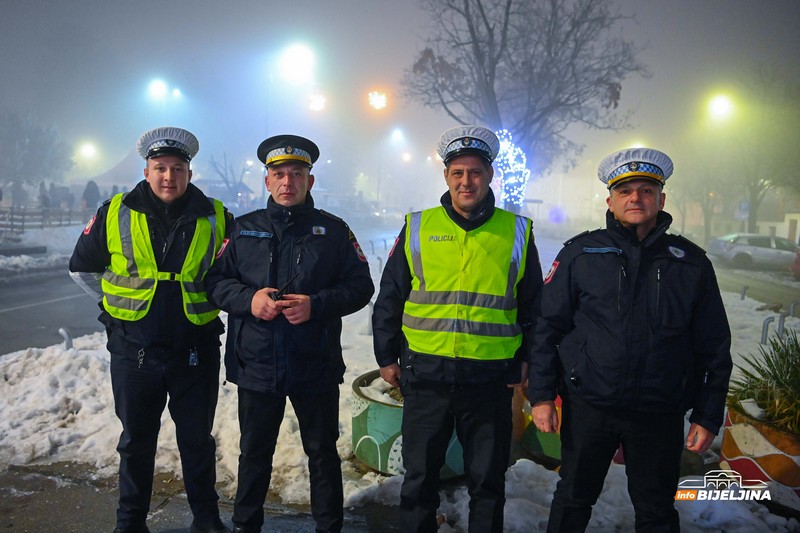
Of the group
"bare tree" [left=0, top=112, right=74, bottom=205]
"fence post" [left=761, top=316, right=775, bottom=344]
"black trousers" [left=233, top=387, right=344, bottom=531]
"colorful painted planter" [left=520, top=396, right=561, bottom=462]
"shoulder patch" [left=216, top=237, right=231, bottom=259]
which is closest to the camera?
"black trousers" [left=233, top=387, right=344, bottom=531]

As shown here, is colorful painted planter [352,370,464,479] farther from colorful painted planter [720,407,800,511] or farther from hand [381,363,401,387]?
colorful painted planter [720,407,800,511]

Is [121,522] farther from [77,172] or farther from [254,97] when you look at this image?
[254,97]

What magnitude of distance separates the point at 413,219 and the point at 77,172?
75.2 m

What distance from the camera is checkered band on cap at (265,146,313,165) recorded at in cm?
323

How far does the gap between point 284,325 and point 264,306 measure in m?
0.18

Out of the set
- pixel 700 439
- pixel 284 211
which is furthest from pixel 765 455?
pixel 284 211

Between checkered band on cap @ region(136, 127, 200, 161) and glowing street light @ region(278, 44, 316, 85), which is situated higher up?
glowing street light @ region(278, 44, 316, 85)

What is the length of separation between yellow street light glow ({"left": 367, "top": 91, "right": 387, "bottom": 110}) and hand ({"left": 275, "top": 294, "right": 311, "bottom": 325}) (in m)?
13.0

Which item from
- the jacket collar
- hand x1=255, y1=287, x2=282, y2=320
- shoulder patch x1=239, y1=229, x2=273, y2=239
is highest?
the jacket collar

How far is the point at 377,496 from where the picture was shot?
3824mm

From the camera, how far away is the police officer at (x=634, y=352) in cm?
267

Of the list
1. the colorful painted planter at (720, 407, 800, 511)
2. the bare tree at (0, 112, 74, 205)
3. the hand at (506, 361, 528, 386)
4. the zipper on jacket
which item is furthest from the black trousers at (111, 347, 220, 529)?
the bare tree at (0, 112, 74, 205)

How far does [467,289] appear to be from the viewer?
9.83ft

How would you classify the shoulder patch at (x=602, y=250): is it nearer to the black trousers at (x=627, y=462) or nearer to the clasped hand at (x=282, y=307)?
the black trousers at (x=627, y=462)
